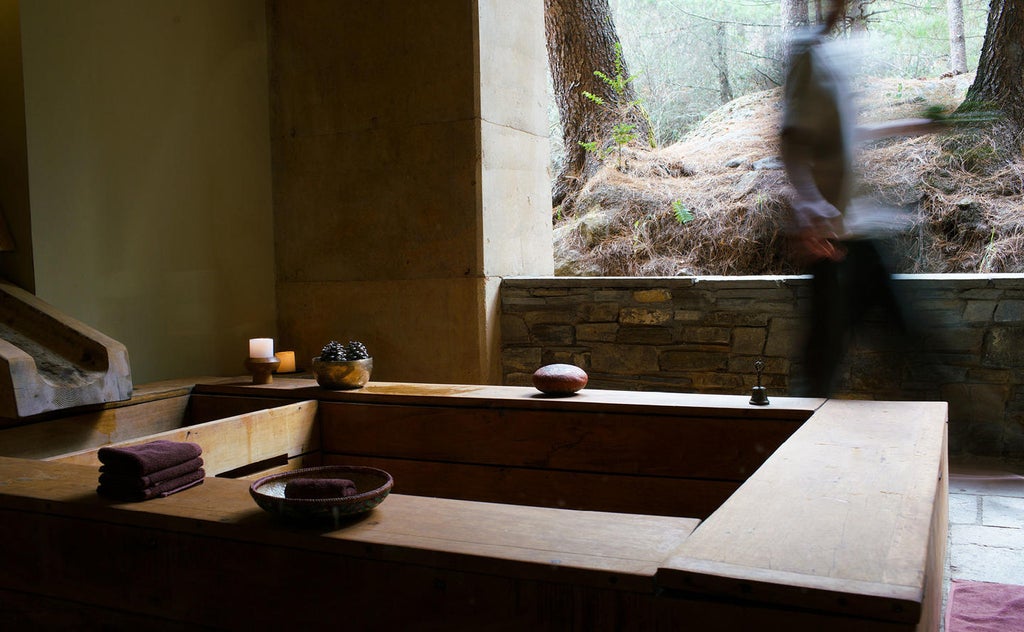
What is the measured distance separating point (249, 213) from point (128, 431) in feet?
5.14

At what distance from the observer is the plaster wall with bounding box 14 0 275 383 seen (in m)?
3.34

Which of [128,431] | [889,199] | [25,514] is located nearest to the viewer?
[25,514]

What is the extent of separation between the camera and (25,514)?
174cm

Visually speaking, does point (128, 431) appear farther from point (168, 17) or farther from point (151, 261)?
point (168, 17)

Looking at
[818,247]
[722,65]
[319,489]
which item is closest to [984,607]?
[818,247]

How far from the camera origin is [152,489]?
5.59 feet

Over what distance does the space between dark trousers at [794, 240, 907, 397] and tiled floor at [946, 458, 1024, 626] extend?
0.64 meters

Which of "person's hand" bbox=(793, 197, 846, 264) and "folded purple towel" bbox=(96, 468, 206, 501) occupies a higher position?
"person's hand" bbox=(793, 197, 846, 264)

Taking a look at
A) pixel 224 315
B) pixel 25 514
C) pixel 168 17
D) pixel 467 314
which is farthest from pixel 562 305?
pixel 25 514

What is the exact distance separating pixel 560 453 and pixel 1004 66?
4.93 metres

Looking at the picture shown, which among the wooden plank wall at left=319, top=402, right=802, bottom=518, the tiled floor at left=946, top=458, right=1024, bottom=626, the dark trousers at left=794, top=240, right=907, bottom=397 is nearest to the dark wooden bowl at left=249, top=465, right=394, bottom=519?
the wooden plank wall at left=319, top=402, right=802, bottom=518

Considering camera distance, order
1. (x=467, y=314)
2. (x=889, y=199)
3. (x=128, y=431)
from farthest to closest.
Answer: (x=889, y=199) < (x=467, y=314) < (x=128, y=431)

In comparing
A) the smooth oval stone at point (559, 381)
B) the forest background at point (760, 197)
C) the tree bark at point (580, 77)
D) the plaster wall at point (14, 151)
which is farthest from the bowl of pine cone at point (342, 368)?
the tree bark at point (580, 77)

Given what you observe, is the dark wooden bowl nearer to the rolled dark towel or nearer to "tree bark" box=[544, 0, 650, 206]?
the rolled dark towel
